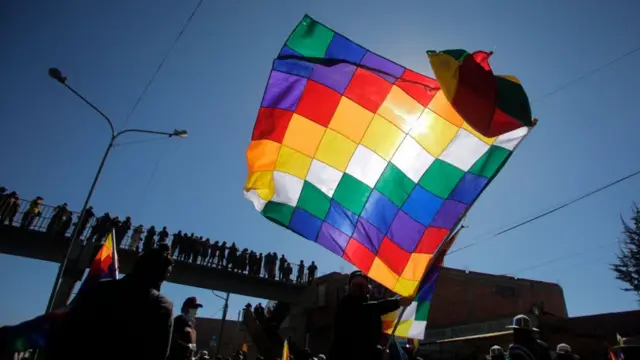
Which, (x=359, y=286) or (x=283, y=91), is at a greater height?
(x=283, y=91)

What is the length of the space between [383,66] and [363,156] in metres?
1.18

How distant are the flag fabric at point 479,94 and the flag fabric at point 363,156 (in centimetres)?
34

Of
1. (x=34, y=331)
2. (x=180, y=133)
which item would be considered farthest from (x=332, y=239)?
(x=180, y=133)

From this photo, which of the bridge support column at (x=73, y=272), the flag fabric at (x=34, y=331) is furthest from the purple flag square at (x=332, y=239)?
the bridge support column at (x=73, y=272)

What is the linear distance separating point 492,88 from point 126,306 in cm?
396

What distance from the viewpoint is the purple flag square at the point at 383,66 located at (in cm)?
489

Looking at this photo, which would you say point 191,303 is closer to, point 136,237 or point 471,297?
point 136,237

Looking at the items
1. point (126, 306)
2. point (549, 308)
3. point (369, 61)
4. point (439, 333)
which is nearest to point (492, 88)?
point (369, 61)

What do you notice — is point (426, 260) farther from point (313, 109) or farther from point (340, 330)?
point (313, 109)

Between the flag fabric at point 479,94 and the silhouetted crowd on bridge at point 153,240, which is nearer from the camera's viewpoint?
the flag fabric at point 479,94

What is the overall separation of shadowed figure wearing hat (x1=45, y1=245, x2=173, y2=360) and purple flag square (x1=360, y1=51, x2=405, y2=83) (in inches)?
145

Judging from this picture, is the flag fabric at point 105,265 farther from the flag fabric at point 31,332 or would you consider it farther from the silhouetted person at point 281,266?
the silhouetted person at point 281,266

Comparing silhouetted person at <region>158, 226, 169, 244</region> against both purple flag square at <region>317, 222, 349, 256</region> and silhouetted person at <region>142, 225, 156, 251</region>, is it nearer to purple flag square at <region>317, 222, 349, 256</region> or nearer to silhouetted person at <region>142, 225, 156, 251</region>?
silhouetted person at <region>142, 225, 156, 251</region>

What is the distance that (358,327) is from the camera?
333 cm
